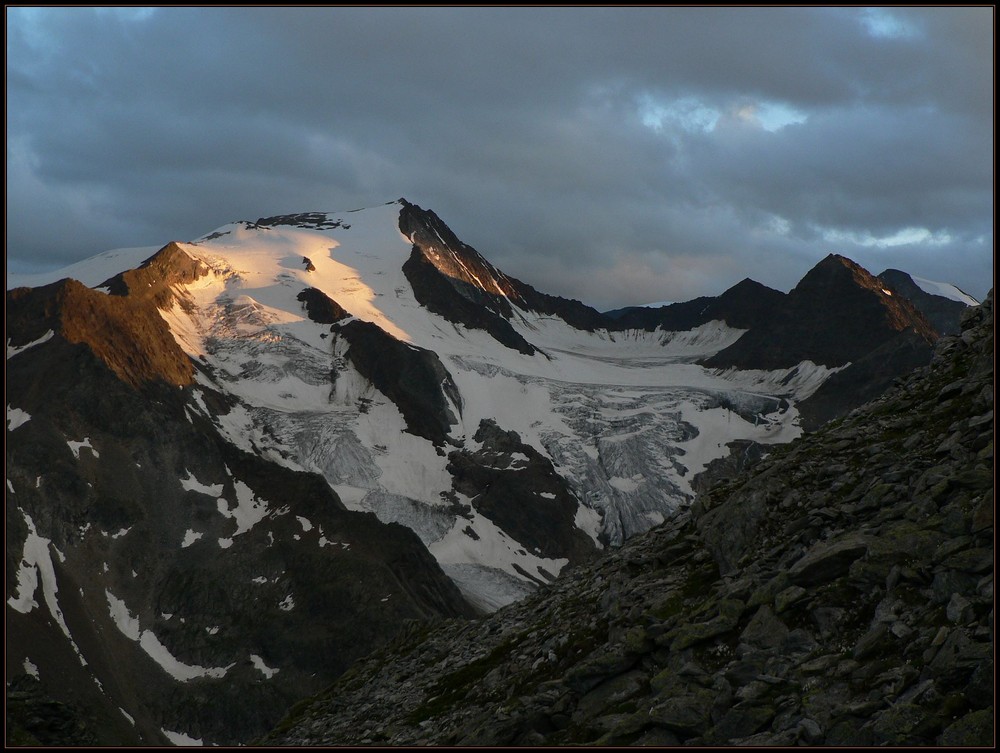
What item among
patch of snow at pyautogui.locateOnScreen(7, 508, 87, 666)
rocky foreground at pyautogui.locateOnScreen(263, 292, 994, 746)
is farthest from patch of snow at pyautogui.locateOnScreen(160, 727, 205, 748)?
rocky foreground at pyautogui.locateOnScreen(263, 292, 994, 746)

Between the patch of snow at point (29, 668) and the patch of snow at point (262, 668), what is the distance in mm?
A: 40624

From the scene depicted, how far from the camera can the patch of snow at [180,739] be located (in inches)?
6255

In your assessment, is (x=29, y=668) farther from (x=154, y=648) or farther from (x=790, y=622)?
(x=790, y=622)

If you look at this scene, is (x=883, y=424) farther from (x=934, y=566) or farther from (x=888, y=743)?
(x=888, y=743)

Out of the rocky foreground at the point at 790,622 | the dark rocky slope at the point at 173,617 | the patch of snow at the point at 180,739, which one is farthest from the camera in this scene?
the patch of snow at the point at 180,739

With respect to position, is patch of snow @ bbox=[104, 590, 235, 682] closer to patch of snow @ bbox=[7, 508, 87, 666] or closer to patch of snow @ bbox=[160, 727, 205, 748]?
patch of snow @ bbox=[7, 508, 87, 666]

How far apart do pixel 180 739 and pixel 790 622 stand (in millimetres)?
157672

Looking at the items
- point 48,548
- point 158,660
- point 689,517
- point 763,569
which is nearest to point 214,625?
point 158,660

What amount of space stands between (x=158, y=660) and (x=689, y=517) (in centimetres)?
15786

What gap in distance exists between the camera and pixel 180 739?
16000cm

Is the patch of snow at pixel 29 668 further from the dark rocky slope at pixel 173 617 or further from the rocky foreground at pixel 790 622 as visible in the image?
the rocky foreground at pixel 790 622

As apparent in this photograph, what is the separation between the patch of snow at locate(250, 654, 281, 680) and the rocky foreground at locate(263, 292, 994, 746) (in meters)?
140

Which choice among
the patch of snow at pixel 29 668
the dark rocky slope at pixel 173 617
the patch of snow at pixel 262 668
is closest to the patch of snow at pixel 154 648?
the dark rocky slope at pixel 173 617

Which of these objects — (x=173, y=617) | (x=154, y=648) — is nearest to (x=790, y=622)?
(x=154, y=648)
